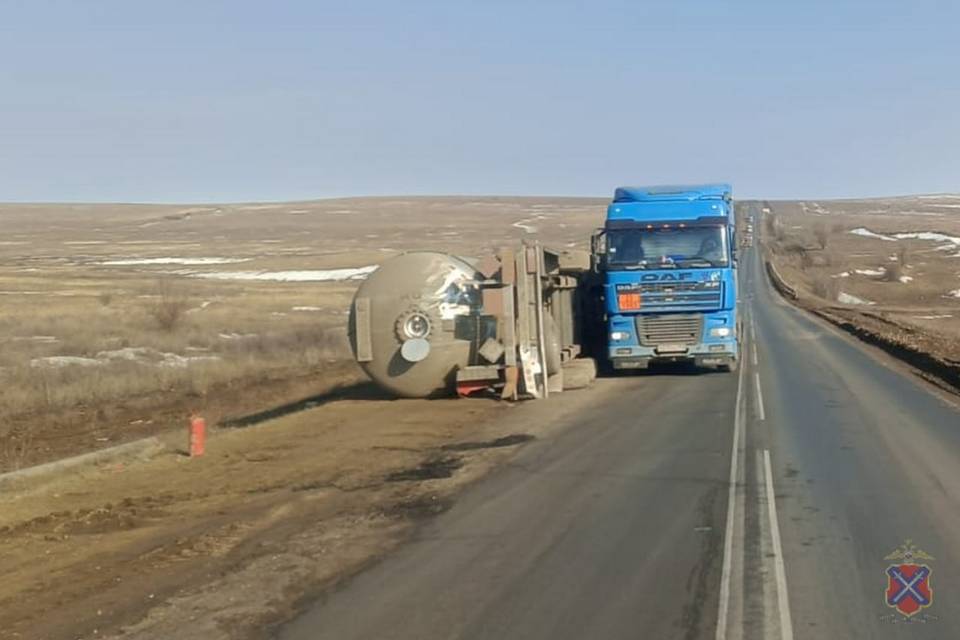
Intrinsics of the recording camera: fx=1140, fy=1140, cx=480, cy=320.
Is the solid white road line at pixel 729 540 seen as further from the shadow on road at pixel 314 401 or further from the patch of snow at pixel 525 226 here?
the patch of snow at pixel 525 226

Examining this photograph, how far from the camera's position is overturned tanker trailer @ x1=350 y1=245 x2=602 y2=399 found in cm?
2011

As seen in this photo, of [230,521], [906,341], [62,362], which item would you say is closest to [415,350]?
[230,521]

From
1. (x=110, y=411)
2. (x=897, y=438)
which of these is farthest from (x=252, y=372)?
(x=897, y=438)

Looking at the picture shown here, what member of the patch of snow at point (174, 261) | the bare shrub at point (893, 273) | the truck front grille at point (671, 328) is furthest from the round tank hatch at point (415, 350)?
the patch of snow at point (174, 261)

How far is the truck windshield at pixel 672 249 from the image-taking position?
24.0 metres

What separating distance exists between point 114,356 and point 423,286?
1521cm

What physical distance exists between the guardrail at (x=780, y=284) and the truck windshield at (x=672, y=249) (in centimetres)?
4535

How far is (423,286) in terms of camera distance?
20234mm

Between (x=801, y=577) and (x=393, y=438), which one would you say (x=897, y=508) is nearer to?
(x=801, y=577)

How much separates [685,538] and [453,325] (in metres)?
11.2

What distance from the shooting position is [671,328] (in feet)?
79.6

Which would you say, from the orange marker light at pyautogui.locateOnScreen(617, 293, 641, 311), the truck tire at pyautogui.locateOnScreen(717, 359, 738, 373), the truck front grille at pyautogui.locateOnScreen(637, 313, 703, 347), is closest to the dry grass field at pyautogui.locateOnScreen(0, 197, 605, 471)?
the orange marker light at pyautogui.locateOnScreen(617, 293, 641, 311)

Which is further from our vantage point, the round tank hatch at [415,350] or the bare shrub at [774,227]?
the bare shrub at [774,227]

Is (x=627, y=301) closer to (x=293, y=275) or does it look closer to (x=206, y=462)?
(x=206, y=462)
